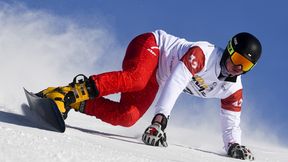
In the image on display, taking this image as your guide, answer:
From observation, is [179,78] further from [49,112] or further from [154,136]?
[49,112]

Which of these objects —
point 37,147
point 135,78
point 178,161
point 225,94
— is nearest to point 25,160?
point 37,147

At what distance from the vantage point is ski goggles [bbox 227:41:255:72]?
16.9ft

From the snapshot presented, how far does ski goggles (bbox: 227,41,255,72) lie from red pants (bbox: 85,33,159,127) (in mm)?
840

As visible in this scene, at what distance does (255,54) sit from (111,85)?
1.46 metres

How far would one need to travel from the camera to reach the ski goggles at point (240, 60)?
5.16 m

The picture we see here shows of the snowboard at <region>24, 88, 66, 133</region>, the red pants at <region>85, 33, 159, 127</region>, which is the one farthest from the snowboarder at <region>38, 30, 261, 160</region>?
the snowboard at <region>24, 88, 66, 133</region>

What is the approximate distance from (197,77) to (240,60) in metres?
0.51

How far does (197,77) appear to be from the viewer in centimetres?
547

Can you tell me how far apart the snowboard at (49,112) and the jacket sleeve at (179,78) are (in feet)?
3.39

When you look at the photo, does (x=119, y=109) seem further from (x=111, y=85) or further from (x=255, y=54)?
(x=255, y=54)

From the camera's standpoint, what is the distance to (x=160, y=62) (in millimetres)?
5832

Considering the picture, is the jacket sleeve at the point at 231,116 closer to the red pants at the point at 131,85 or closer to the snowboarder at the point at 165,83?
the snowboarder at the point at 165,83

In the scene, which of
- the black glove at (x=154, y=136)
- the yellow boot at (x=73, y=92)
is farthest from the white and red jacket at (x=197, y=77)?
the yellow boot at (x=73, y=92)

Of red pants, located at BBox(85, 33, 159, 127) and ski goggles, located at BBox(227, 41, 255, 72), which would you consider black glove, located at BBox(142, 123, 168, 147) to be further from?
ski goggles, located at BBox(227, 41, 255, 72)
